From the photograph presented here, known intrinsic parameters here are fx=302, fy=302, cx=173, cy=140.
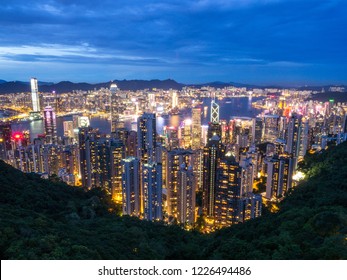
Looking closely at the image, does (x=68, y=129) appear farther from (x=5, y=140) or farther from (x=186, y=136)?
(x=186, y=136)

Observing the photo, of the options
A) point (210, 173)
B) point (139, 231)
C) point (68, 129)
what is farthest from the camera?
point (68, 129)

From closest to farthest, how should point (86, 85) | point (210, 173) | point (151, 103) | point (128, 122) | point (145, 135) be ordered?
point (210, 173), point (145, 135), point (128, 122), point (151, 103), point (86, 85)

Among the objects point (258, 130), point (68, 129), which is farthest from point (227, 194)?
point (68, 129)

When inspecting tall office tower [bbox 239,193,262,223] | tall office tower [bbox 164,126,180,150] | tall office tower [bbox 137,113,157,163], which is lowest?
tall office tower [bbox 239,193,262,223]

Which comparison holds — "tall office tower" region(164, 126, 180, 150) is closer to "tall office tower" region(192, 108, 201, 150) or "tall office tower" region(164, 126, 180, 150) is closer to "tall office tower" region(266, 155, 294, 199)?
"tall office tower" region(192, 108, 201, 150)

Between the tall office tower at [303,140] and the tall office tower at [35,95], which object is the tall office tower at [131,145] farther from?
the tall office tower at [35,95]

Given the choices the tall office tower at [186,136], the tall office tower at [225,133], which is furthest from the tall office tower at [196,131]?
the tall office tower at [225,133]

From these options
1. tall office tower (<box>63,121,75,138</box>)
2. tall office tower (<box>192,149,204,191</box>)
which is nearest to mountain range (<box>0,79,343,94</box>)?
tall office tower (<box>63,121,75,138</box>)
